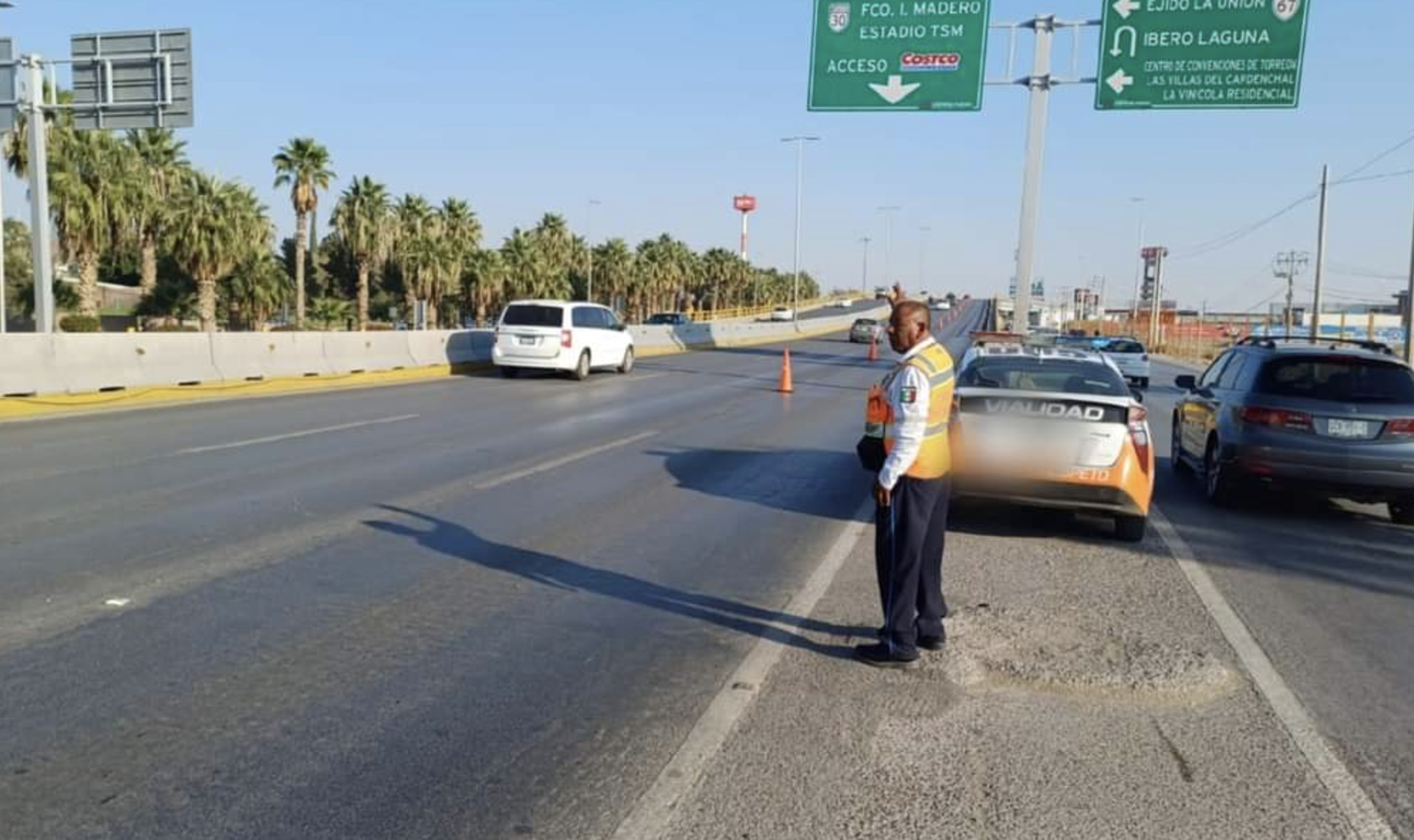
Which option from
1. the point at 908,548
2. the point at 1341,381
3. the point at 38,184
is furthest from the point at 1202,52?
the point at 38,184

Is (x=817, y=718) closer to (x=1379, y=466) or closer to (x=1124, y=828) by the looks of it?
(x=1124, y=828)

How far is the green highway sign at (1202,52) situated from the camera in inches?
773

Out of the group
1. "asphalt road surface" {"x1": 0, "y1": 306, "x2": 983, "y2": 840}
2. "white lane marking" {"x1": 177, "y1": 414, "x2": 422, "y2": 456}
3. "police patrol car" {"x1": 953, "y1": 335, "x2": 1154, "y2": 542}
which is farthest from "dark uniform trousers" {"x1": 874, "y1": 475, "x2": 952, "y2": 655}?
"white lane marking" {"x1": 177, "y1": 414, "x2": 422, "y2": 456}

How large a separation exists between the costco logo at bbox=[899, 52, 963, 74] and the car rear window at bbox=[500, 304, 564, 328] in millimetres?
9044

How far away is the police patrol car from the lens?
25.8ft

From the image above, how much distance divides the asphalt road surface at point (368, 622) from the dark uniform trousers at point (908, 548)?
0.82 m

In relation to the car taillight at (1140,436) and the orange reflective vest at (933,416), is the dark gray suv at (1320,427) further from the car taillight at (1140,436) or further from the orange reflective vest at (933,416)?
the orange reflective vest at (933,416)

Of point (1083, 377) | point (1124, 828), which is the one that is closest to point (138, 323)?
point (1083, 377)

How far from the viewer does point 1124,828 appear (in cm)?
362

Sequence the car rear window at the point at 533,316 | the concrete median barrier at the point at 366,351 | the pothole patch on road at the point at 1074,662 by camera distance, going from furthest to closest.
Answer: the car rear window at the point at 533,316, the concrete median barrier at the point at 366,351, the pothole patch on road at the point at 1074,662

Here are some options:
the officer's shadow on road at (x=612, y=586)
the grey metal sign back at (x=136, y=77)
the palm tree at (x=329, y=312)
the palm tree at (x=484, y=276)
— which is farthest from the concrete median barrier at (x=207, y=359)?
the palm tree at (x=484, y=276)

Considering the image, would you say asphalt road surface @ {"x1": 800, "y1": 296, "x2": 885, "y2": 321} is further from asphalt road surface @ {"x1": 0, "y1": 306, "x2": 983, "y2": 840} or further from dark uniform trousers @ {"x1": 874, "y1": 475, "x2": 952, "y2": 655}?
dark uniform trousers @ {"x1": 874, "y1": 475, "x2": 952, "y2": 655}

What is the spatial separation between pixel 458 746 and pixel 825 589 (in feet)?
9.92

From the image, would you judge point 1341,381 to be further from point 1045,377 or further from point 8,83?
point 8,83
